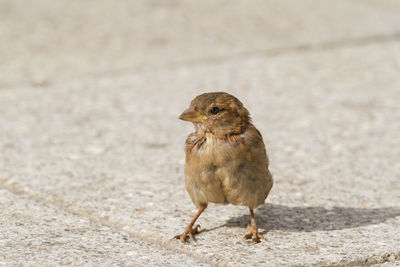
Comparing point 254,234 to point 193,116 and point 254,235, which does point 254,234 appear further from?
point 193,116

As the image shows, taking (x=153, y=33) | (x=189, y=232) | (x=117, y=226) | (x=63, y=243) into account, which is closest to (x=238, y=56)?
(x=153, y=33)

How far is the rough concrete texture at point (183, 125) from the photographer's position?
11.8 ft

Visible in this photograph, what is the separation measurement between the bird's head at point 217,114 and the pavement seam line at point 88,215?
646 mm

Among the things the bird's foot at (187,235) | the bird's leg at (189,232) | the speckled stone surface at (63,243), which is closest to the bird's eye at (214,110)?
the bird's leg at (189,232)

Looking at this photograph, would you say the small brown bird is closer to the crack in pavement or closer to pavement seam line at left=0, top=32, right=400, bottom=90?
the crack in pavement

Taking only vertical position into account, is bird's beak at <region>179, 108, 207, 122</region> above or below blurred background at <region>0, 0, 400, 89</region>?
below

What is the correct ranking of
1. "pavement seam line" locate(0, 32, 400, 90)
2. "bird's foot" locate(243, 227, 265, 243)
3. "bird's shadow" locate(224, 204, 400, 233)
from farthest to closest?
"pavement seam line" locate(0, 32, 400, 90), "bird's shadow" locate(224, 204, 400, 233), "bird's foot" locate(243, 227, 265, 243)

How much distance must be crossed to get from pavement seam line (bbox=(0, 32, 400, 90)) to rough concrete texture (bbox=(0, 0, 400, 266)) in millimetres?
27

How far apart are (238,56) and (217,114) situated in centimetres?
429

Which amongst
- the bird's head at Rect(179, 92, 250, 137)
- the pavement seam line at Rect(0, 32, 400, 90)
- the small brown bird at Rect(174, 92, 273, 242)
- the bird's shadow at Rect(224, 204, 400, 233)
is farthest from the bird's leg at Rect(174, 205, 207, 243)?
the pavement seam line at Rect(0, 32, 400, 90)

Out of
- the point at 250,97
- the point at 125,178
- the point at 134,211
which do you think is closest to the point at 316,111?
the point at 250,97

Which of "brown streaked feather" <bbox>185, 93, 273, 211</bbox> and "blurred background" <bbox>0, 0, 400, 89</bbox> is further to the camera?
"blurred background" <bbox>0, 0, 400, 89</bbox>

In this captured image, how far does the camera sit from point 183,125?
5977mm

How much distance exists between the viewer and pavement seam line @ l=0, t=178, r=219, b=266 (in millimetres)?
3483
